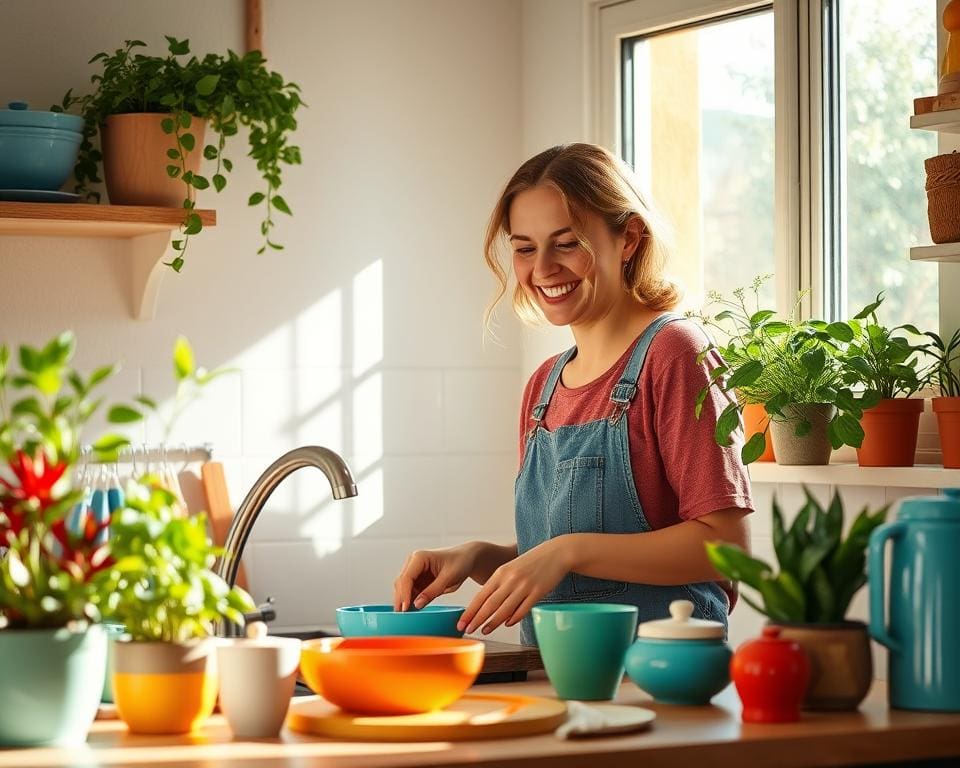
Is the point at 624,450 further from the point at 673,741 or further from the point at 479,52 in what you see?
the point at 479,52

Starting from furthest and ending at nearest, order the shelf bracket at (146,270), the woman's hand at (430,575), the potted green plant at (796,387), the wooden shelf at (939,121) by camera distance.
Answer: the shelf bracket at (146,270), the potted green plant at (796,387), the wooden shelf at (939,121), the woman's hand at (430,575)

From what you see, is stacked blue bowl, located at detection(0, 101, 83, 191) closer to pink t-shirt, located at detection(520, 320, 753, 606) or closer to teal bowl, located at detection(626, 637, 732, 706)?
pink t-shirt, located at detection(520, 320, 753, 606)

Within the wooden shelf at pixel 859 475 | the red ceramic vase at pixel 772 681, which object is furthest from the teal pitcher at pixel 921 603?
the wooden shelf at pixel 859 475

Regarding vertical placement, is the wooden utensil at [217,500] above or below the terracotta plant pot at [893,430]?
below

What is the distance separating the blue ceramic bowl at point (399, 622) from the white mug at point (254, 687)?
14.0 inches

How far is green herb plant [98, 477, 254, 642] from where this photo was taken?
1350mm

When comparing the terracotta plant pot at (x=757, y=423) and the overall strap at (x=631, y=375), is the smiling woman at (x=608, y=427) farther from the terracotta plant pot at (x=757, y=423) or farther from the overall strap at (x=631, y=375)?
the terracotta plant pot at (x=757, y=423)

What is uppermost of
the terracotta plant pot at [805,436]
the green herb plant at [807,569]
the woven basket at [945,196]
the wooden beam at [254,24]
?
the wooden beam at [254,24]

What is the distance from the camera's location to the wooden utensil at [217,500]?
125 inches

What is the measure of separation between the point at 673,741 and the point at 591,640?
9.6 inches

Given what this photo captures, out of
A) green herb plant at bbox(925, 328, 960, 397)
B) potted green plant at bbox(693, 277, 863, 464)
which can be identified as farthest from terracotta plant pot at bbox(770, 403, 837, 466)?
green herb plant at bbox(925, 328, 960, 397)

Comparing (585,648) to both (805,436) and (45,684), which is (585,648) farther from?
(805,436)

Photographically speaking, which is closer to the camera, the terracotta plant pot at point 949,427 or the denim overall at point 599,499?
the denim overall at point 599,499

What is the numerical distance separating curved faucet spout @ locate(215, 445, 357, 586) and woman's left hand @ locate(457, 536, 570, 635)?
0.71ft
